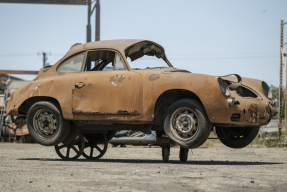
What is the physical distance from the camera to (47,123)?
349 inches

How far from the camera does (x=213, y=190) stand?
4.97 meters

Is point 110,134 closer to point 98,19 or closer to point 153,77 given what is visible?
point 153,77

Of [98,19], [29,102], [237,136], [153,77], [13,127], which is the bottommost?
[13,127]

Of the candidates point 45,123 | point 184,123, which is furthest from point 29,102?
point 184,123

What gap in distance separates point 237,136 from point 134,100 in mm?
2262

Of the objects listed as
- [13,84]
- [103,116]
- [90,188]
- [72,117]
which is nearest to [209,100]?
[103,116]

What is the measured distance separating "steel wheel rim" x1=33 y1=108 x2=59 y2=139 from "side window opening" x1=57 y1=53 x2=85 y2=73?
0.86 meters

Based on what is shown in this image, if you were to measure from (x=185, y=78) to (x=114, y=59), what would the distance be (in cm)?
151

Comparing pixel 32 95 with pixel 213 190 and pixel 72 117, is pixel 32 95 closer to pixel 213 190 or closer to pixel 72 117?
pixel 72 117

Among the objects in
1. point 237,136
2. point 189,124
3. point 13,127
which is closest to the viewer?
point 189,124

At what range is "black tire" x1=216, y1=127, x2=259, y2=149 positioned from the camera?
886 centimetres

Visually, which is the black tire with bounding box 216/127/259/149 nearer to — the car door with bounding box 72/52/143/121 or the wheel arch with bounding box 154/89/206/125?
the wheel arch with bounding box 154/89/206/125

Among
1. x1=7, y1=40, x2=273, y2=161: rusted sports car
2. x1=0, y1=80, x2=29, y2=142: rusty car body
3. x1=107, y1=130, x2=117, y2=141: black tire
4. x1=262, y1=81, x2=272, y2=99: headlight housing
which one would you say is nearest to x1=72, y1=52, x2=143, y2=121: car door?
x1=7, y1=40, x2=273, y2=161: rusted sports car

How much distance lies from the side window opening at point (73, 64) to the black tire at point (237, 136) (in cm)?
289
